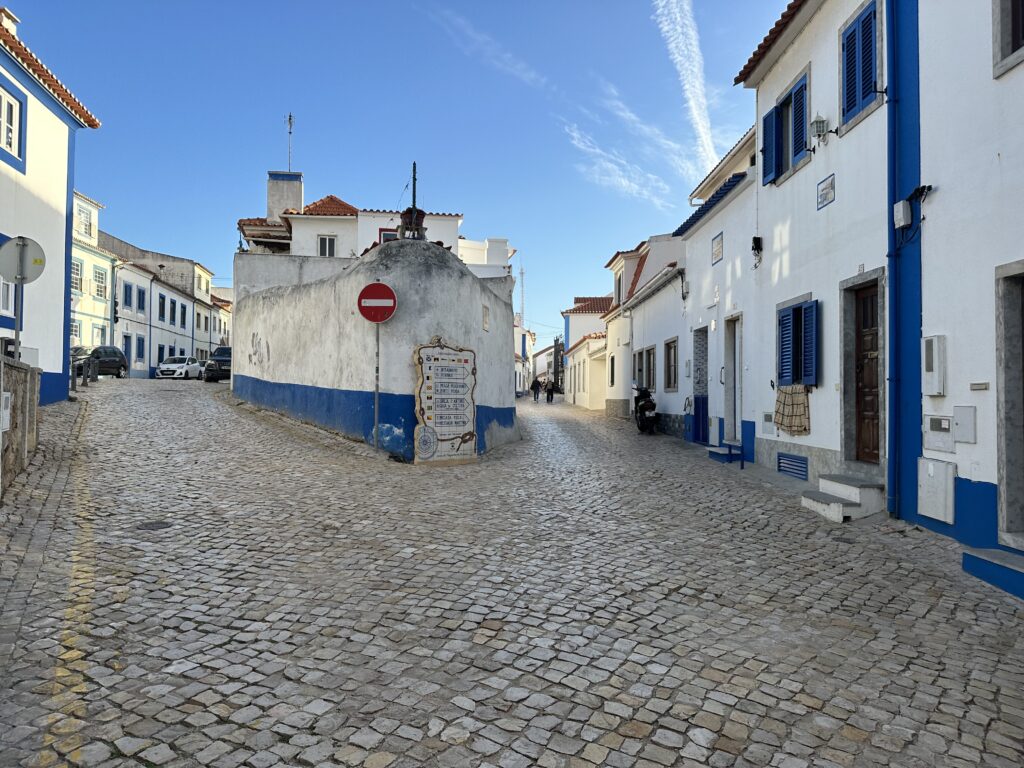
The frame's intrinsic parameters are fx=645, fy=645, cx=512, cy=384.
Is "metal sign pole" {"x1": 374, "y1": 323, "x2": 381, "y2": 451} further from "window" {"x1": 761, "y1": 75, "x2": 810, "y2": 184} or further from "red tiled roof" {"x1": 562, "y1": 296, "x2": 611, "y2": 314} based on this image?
"red tiled roof" {"x1": 562, "y1": 296, "x2": 611, "y2": 314}

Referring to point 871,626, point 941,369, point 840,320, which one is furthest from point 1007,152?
point 871,626

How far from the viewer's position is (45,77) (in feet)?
43.4

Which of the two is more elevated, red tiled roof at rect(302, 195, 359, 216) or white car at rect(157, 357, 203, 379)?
red tiled roof at rect(302, 195, 359, 216)

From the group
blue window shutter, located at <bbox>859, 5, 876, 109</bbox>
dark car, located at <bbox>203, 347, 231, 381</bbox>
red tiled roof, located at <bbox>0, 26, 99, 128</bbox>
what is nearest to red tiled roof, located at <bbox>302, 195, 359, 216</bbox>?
dark car, located at <bbox>203, 347, 231, 381</bbox>

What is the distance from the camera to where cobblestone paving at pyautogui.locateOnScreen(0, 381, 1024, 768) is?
279 centimetres

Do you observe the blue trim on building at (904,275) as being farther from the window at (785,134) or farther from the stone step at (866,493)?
the window at (785,134)

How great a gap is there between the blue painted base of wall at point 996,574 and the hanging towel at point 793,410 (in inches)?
156

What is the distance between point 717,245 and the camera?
13266mm

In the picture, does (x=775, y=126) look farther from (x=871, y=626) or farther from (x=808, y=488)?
(x=871, y=626)

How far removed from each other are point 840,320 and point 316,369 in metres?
9.44

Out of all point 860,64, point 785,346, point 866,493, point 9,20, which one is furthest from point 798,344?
point 9,20

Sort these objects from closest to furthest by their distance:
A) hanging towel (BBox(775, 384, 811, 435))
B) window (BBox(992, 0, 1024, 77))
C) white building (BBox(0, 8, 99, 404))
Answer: window (BBox(992, 0, 1024, 77)) < hanging towel (BBox(775, 384, 811, 435)) < white building (BBox(0, 8, 99, 404))

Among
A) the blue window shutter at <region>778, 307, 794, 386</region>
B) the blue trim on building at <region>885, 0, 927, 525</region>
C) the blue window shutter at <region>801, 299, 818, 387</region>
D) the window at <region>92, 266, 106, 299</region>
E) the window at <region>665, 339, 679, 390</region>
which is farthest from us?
the window at <region>92, 266, 106, 299</region>

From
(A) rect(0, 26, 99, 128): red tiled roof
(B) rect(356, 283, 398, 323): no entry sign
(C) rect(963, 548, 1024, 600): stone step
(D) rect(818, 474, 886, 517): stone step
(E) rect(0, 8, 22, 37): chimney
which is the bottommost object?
(C) rect(963, 548, 1024, 600): stone step
